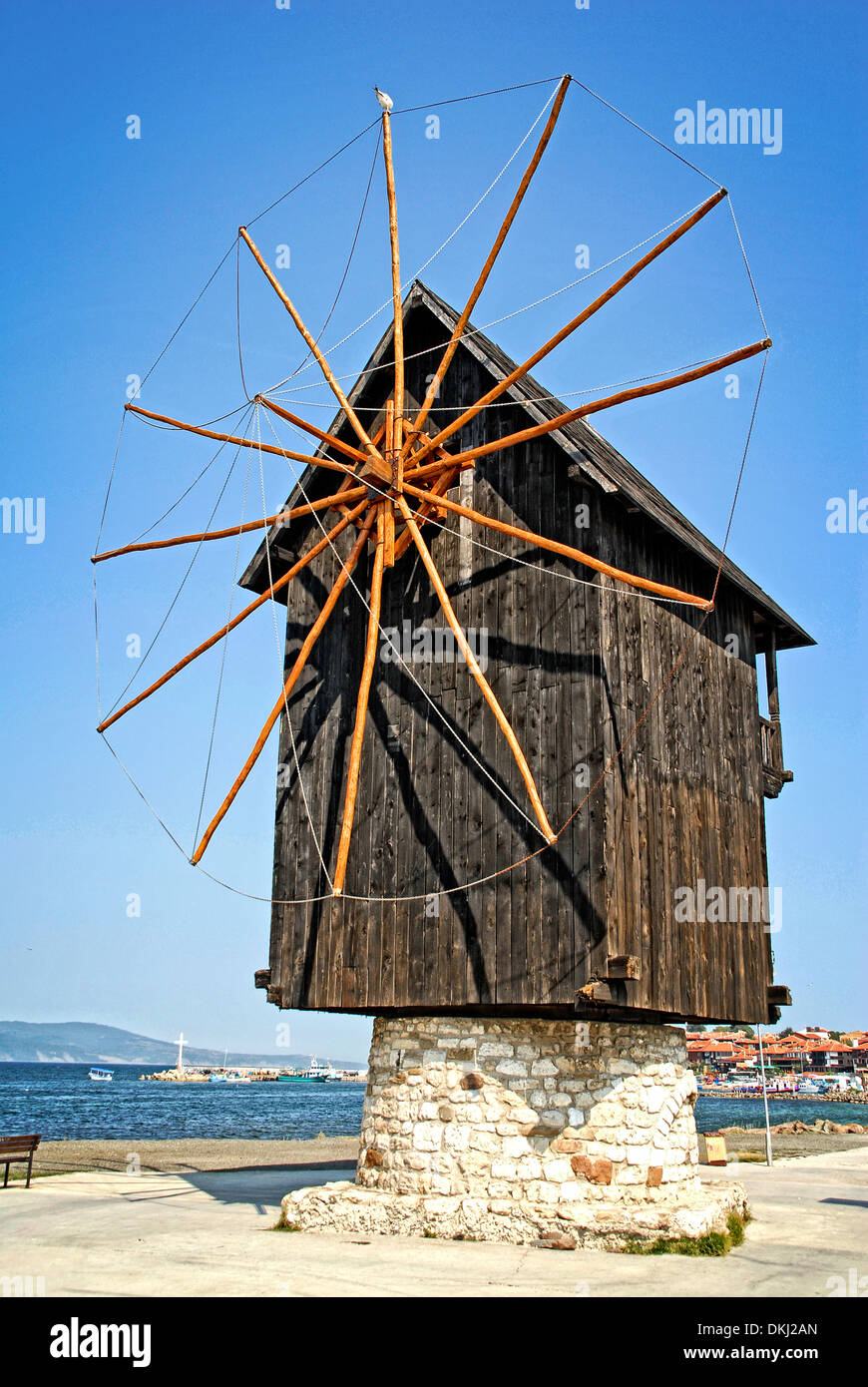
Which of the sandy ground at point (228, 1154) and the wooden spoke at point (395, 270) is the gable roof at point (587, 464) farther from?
the sandy ground at point (228, 1154)

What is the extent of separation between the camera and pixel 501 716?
35.1 feet

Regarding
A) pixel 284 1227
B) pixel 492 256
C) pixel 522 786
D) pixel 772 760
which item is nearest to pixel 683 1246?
pixel 284 1227

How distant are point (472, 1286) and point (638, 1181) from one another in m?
2.63

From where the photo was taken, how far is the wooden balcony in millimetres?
14617

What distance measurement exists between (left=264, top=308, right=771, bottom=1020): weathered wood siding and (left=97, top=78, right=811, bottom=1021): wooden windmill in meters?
0.03

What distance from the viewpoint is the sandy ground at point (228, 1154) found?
21219mm

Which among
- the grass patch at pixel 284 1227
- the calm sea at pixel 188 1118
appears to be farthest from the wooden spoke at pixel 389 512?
the calm sea at pixel 188 1118

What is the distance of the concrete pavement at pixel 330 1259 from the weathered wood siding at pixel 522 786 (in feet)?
7.60

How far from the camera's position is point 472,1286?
893 centimetres

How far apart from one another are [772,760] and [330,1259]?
845 centimetres

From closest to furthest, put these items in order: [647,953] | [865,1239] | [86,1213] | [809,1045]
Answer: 1. [647,953]
2. [865,1239]
3. [86,1213]
4. [809,1045]
